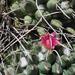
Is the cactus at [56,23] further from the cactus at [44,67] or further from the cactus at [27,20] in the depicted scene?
the cactus at [44,67]

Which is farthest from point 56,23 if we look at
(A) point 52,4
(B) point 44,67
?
(B) point 44,67

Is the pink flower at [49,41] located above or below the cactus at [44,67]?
above

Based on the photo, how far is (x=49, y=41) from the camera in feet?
6.88

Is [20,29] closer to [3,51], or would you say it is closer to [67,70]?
[3,51]

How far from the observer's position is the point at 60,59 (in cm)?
205

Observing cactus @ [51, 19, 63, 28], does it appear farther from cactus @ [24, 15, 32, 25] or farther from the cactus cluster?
cactus @ [24, 15, 32, 25]

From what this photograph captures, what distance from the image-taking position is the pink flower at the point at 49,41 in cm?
209

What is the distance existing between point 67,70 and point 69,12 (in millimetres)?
364

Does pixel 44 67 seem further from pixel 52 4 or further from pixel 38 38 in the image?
pixel 52 4

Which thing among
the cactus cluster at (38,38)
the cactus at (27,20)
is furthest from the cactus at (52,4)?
the cactus at (27,20)

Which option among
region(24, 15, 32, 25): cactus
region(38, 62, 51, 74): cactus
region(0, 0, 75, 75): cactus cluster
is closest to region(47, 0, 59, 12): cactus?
region(0, 0, 75, 75): cactus cluster

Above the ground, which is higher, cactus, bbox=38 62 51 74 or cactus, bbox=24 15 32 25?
cactus, bbox=24 15 32 25

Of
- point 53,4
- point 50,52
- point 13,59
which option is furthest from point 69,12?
point 13,59

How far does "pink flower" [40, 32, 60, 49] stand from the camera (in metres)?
2.09
